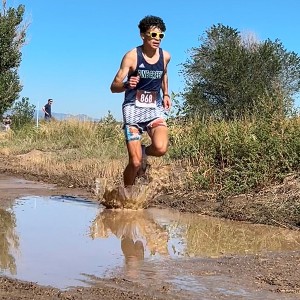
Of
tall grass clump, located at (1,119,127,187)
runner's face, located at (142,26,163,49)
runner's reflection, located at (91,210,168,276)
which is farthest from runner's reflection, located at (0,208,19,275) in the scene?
tall grass clump, located at (1,119,127,187)

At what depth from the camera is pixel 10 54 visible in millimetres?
22031

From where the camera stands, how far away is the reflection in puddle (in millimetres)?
3926

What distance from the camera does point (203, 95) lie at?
104 feet

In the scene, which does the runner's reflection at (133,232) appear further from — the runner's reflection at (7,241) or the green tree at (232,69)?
the green tree at (232,69)

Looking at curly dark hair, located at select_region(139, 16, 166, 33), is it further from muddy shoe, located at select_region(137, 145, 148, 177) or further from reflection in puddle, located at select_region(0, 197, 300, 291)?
reflection in puddle, located at select_region(0, 197, 300, 291)

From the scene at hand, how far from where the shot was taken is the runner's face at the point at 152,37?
6332 millimetres

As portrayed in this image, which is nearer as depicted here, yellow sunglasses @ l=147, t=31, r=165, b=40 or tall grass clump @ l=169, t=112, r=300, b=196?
yellow sunglasses @ l=147, t=31, r=165, b=40

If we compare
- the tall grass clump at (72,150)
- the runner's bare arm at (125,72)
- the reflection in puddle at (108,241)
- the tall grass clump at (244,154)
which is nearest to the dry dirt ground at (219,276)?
the reflection in puddle at (108,241)

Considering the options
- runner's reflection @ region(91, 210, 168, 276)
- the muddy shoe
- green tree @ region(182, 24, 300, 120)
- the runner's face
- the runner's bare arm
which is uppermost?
green tree @ region(182, 24, 300, 120)

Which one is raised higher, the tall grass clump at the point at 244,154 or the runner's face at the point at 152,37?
the runner's face at the point at 152,37

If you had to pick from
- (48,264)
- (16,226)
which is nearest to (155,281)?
(48,264)

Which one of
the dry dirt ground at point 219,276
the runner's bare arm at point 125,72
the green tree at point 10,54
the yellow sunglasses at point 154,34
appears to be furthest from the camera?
the green tree at point 10,54

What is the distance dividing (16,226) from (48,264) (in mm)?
1494

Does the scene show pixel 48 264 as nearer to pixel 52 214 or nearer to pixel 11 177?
pixel 52 214
